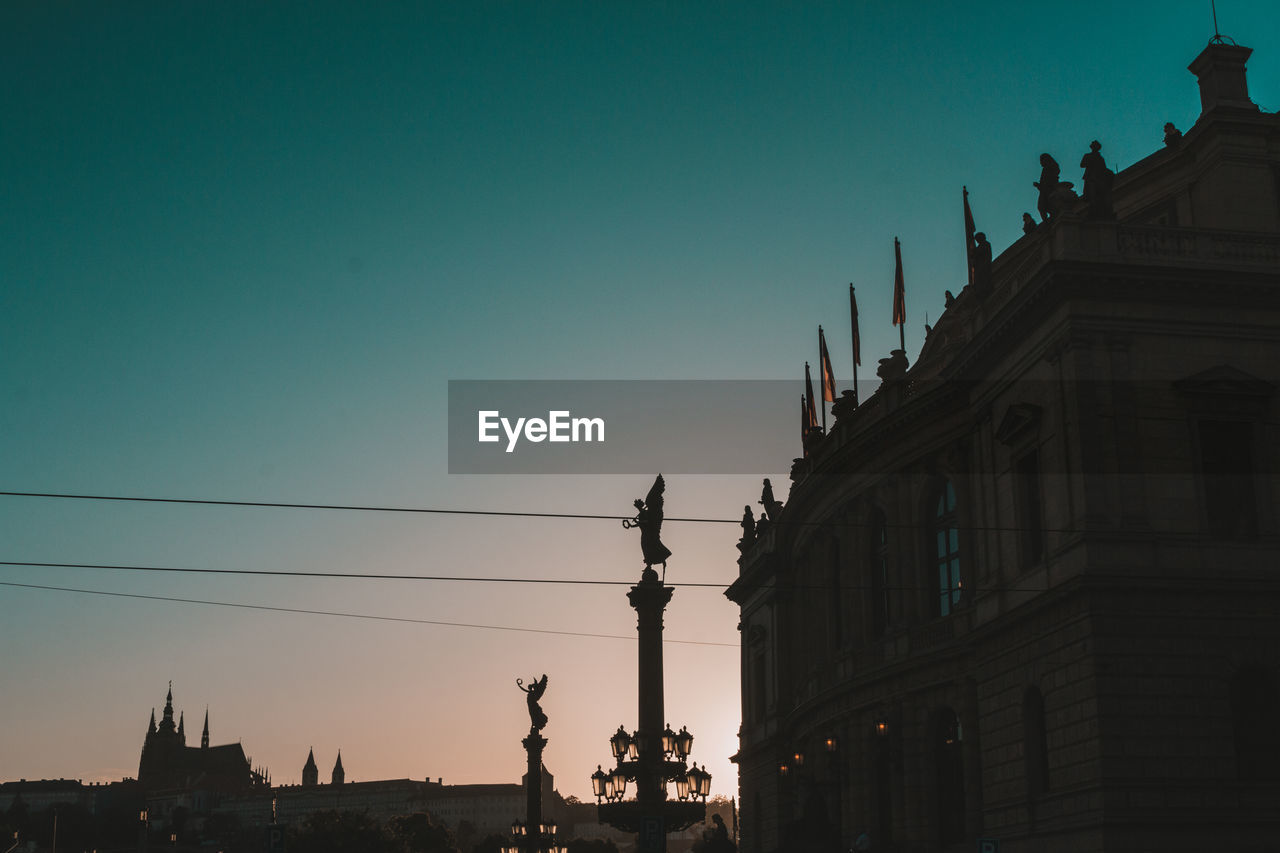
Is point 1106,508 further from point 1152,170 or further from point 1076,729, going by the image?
point 1152,170

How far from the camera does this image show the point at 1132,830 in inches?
1316

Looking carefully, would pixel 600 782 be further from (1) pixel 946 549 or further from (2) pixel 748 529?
(2) pixel 748 529

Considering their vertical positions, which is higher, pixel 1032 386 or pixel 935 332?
pixel 935 332

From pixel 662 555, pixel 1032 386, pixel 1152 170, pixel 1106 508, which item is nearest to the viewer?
pixel 662 555

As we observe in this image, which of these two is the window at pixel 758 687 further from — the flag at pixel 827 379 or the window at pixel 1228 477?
the window at pixel 1228 477

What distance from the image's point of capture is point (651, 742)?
94.1ft

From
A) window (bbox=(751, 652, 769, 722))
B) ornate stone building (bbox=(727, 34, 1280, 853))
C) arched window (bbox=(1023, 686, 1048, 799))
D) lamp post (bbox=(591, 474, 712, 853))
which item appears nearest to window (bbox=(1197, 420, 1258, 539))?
ornate stone building (bbox=(727, 34, 1280, 853))

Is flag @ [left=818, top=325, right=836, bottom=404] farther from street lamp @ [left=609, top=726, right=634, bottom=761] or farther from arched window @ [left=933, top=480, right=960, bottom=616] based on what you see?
street lamp @ [left=609, top=726, right=634, bottom=761]

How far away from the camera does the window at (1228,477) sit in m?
36.5

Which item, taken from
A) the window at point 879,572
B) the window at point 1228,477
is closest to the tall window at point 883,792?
the window at point 879,572

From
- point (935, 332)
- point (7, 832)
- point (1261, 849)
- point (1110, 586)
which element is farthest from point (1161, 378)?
point (7, 832)

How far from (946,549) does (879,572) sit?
606 centimetres

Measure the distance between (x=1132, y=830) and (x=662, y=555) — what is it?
13.1m

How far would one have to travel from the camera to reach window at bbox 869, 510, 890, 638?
5234 cm
